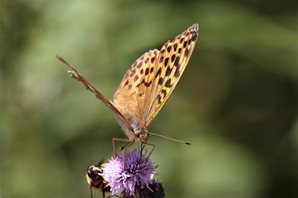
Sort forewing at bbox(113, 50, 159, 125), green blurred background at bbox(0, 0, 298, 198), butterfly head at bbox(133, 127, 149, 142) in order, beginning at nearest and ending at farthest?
butterfly head at bbox(133, 127, 149, 142) → forewing at bbox(113, 50, 159, 125) → green blurred background at bbox(0, 0, 298, 198)

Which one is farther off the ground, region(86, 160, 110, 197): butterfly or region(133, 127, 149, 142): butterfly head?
region(133, 127, 149, 142): butterfly head

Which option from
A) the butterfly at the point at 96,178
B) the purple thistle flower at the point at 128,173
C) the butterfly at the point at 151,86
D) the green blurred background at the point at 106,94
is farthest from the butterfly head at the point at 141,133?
the green blurred background at the point at 106,94

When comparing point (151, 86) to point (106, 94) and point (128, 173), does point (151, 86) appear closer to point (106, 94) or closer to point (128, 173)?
point (128, 173)

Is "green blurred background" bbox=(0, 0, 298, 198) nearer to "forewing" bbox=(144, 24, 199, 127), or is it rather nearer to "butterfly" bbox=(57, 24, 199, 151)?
"butterfly" bbox=(57, 24, 199, 151)

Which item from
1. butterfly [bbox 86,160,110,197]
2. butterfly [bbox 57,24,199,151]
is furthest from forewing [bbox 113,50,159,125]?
butterfly [bbox 86,160,110,197]

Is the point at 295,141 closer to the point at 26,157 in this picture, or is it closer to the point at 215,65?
the point at 215,65

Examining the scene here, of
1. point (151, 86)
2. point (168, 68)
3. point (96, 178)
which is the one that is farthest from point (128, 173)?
point (168, 68)

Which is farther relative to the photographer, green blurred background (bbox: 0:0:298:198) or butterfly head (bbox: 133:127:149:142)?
green blurred background (bbox: 0:0:298:198)
